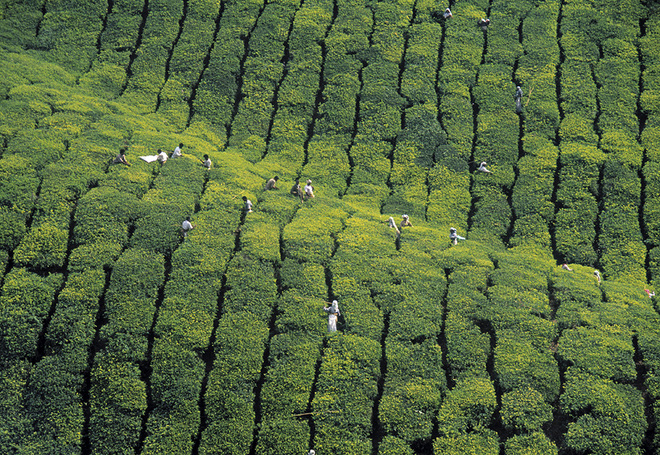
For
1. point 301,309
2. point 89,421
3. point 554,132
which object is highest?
point 554,132

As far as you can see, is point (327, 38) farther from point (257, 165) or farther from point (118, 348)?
point (118, 348)

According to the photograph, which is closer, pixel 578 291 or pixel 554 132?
pixel 578 291

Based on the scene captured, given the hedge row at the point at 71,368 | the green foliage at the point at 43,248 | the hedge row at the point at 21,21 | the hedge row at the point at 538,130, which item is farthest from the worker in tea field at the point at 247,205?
the hedge row at the point at 21,21

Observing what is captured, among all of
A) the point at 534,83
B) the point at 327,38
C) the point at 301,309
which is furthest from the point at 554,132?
the point at 301,309

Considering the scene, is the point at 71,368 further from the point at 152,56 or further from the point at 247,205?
the point at 152,56

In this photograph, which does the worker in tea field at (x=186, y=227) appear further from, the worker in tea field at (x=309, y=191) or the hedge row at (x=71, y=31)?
the hedge row at (x=71, y=31)

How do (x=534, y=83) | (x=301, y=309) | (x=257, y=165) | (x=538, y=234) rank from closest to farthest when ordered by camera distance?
(x=301, y=309)
(x=538, y=234)
(x=257, y=165)
(x=534, y=83)

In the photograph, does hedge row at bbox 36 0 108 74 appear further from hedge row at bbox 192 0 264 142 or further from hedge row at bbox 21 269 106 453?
hedge row at bbox 21 269 106 453
